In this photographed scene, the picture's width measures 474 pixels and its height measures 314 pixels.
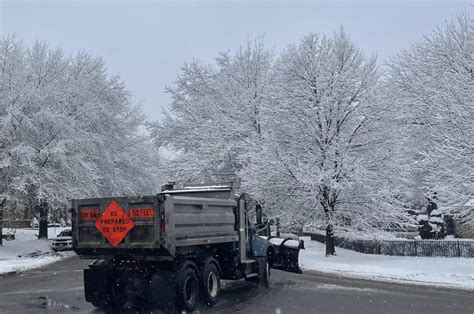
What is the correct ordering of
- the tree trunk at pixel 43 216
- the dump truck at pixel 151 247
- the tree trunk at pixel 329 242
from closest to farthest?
the dump truck at pixel 151 247 → the tree trunk at pixel 329 242 → the tree trunk at pixel 43 216

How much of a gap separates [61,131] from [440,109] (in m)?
19.9

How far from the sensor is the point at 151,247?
10234mm

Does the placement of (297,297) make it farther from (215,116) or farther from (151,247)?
(215,116)

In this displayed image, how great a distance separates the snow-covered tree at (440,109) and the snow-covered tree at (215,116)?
7.45 meters

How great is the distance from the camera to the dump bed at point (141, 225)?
10.2 m

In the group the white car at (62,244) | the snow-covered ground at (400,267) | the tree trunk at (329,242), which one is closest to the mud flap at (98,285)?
the snow-covered ground at (400,267)

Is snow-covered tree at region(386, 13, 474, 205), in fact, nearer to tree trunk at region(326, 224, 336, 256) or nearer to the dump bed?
tree trunk at region(326, 224, 336, 256)

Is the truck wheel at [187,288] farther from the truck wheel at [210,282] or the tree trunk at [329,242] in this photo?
the tree trunk at [329,242]

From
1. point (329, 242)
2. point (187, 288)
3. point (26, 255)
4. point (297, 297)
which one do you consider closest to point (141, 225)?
point (187, 288)

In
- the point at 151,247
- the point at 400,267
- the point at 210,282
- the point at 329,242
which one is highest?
the point at 151,247

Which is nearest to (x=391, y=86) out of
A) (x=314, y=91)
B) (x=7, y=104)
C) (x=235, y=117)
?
(x=314, y=91)

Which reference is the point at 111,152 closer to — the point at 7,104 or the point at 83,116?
the point at 83,116

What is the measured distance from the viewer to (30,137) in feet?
93.6

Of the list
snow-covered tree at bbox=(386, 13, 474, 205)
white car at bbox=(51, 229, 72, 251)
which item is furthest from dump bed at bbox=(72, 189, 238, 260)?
white car at bbox=(51, 229, 72, 251)
